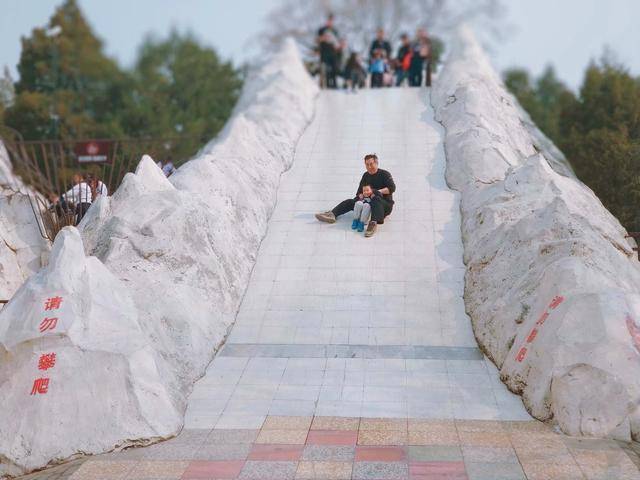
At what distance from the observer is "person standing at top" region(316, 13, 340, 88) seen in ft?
66.8

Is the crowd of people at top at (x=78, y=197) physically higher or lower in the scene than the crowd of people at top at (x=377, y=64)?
lower

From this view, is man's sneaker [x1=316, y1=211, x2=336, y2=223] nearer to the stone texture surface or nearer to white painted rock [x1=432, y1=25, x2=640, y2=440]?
white painted rock [x1=432, y1=25, x2=640, y2=440]

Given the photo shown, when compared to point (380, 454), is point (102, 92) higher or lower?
lower

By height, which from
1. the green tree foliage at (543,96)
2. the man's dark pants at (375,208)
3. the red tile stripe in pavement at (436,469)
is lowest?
the green tree foliage at (543,96)

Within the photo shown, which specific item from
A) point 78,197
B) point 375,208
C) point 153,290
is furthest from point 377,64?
point 153,290

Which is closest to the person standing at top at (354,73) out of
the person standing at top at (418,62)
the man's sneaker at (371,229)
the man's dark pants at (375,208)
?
the person standing at top at (418,62)

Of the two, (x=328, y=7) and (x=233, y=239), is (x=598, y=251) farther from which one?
(x=328, y=7)

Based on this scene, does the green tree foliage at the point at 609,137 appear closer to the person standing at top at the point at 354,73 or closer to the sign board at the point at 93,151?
the person standing at top at the point at 354,73

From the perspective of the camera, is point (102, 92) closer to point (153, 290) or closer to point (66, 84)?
point (66, 84)

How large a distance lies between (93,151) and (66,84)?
8.74 metres

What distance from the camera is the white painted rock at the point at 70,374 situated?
22.9 feet

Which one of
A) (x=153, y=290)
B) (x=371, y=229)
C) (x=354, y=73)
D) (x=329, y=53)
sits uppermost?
(x=329, y=53)

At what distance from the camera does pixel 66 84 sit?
3045 centimetres

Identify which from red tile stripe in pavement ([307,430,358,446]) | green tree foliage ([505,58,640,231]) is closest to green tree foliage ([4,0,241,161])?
green tree foliage ([505,58,640,231])
